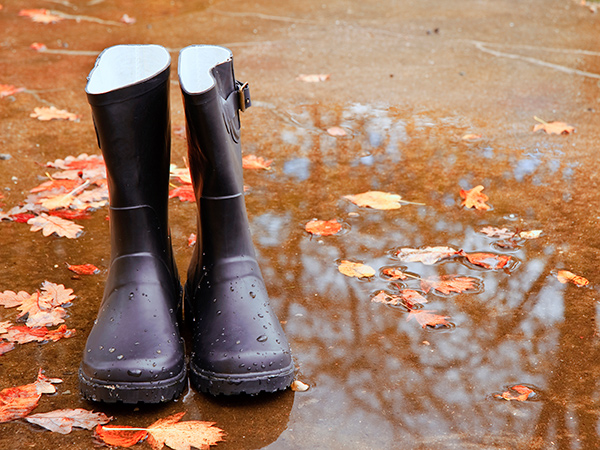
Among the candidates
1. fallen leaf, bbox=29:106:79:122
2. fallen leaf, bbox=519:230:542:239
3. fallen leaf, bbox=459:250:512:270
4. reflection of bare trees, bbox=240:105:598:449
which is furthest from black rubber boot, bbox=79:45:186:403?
fallen leaf, bbox=29:106:79:122

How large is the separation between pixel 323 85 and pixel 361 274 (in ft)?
6.36

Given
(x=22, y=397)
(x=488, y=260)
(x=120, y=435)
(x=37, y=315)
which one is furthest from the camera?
(x=488, y=260)

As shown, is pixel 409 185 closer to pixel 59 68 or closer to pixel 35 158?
pixel 35 158

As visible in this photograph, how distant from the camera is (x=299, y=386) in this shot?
1600 millimetres

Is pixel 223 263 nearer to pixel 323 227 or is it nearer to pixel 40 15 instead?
pixel 323 227

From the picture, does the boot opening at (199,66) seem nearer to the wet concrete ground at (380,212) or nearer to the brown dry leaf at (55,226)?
the wet concrete ground at (380,212)

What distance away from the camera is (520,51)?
4305mm

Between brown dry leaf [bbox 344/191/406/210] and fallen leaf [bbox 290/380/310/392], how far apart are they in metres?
1.07

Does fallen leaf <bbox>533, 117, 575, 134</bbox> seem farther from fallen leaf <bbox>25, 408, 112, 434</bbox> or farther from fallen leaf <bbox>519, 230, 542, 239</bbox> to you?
fallen leaf <bbox>25, 408, 112, 434</bbox>

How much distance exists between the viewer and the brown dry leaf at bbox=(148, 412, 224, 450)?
4.61ft

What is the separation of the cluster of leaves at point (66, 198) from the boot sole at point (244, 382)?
996mm

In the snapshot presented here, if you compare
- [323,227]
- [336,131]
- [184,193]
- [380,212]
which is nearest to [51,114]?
[184,193]

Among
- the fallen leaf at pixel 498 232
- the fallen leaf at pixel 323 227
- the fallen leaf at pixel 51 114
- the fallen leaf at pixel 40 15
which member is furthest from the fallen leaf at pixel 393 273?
the fallen leaf at pixel 40 15

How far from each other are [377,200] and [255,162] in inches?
24.1
